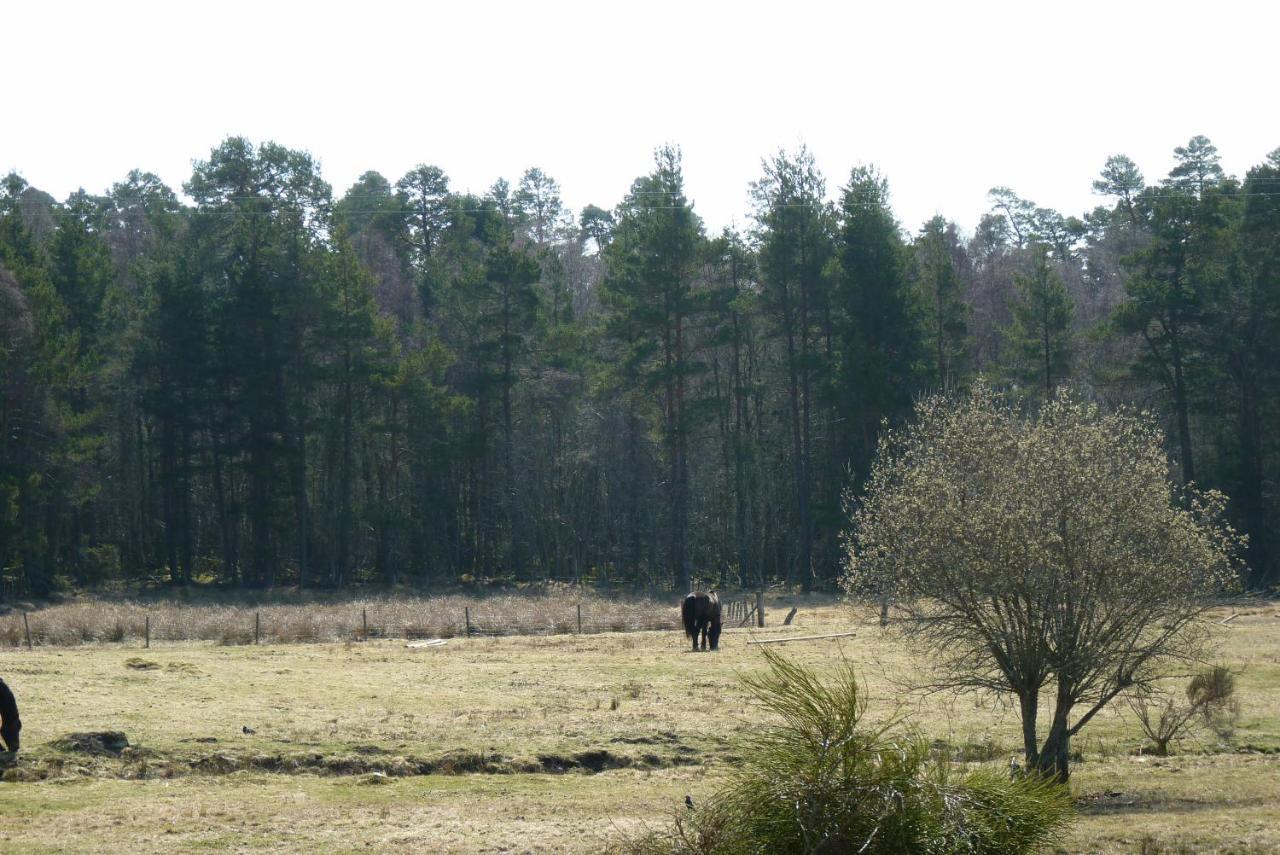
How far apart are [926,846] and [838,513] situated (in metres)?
50.4

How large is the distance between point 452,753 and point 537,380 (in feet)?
148

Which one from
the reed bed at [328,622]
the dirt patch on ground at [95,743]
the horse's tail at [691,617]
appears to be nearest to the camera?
the dirt patch on ground at [95,743]

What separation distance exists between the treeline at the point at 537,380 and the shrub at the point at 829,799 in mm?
45066

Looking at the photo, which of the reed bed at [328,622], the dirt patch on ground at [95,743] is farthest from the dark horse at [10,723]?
the reed bed at [328,622]

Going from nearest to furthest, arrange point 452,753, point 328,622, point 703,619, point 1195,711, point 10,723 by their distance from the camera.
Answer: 1. point 10,723
2. point 452,753
3. point 1195,711
4. point 703,619
5. point 328,622

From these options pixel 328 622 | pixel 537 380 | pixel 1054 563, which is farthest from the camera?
pixel 537 380

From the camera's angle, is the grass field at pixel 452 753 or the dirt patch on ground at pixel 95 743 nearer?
the grass field at pixel 452 753

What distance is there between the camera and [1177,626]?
17188 mm

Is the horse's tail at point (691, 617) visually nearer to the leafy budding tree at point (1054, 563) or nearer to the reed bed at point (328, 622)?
the reed bed at point (328, 622)

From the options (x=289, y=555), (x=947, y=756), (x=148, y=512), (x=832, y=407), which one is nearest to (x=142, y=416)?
(x=148, y=512)

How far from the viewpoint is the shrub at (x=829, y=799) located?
24.9ft

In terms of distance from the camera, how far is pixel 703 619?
3231 centimetres

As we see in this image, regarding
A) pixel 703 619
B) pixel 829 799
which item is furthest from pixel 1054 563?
pixel 703 619

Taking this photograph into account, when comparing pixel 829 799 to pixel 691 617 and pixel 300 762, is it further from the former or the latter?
pixel 691 617
